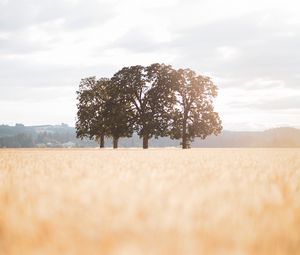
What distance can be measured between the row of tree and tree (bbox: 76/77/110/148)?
0.30 metres

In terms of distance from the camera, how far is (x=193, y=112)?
63.0 meters

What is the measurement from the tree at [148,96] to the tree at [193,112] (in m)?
1.39

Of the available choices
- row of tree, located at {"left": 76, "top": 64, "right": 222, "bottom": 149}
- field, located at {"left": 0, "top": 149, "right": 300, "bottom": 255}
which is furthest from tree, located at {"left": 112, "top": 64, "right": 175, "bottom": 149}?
field, located at {"left": 0, "top": 149, "right": 300, "bottom": 255}

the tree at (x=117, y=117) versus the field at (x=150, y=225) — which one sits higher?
the tree at (x=117, y=117)

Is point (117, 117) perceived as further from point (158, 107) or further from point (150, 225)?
point (150, 225)

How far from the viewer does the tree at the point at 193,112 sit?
61000 millimetres

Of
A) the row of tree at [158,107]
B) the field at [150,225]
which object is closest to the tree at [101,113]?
the row of tree at [158,107]

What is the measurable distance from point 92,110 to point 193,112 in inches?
787

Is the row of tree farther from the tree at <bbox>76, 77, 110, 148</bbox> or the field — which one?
the field

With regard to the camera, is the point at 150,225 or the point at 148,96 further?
the point at 148,96

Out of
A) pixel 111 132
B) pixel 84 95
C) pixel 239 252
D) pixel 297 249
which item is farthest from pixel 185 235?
pixel 84 95

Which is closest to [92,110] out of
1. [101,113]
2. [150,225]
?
[101,113]

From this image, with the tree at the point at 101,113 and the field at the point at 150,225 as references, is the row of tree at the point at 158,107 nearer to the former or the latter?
the tree at the point at 101,113

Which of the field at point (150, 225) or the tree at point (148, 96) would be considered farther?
the tree at point (148, 96)
